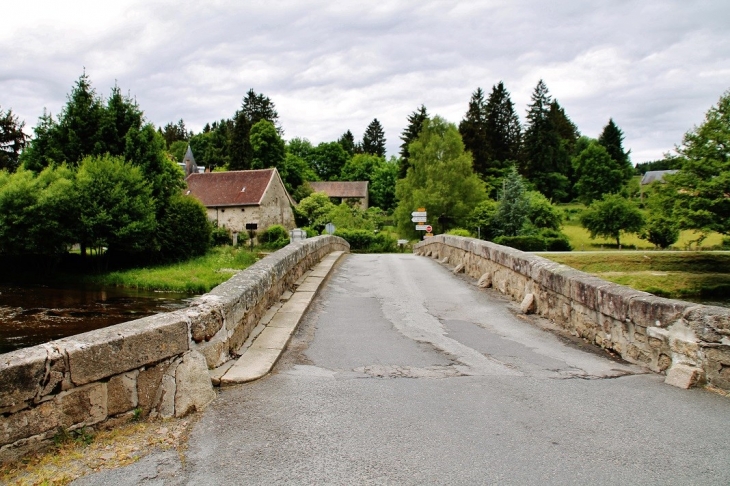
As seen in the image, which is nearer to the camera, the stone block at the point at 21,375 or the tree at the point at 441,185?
the stone block at the point at 21,375

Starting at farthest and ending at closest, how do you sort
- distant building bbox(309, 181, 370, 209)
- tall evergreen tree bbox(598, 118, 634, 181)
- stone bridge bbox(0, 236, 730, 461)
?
distant building bbox(309, 181, 370, 209)
tall evergreen tree bbox(598, 118, 634, 181)
stone bridge bbox(0, 236, 730, 461)

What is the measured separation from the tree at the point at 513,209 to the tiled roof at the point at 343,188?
40504 millimetres

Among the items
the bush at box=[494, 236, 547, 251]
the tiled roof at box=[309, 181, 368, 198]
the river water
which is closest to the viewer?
the river water

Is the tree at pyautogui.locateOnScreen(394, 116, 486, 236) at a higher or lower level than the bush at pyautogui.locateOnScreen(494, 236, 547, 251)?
higher

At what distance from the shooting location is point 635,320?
5.43 m

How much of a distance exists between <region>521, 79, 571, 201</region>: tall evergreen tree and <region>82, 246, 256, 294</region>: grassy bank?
41571 mm

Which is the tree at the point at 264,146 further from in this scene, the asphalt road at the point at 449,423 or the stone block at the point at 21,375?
the stone block at the point at 21,375

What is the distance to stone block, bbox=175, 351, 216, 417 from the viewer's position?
3.84 metres

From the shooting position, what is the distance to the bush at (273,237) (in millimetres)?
48094

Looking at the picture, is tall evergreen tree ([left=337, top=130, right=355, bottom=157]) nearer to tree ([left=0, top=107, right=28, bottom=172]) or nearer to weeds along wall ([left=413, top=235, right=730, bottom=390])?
tree ([left=0, top=107, right=28, bottom=172])

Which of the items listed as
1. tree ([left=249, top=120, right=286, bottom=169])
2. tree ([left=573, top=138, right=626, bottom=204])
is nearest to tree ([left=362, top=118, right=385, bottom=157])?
tree ([left=249, top=120, right=286, bottom=169])

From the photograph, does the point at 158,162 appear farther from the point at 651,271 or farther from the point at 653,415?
the point at 653,415

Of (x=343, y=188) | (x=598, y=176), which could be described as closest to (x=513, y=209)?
(x=598, y=176)

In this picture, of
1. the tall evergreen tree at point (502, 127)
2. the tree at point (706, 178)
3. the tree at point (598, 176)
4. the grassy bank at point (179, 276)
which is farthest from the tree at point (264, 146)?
the tree at point (706, 178)
